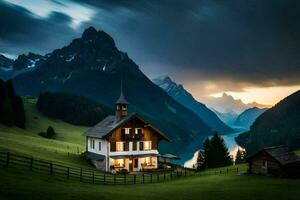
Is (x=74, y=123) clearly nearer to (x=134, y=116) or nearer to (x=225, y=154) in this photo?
(x=225, y=154)

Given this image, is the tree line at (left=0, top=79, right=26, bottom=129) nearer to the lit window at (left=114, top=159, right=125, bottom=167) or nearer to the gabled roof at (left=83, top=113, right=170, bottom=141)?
the gabled roof at (left=83, top=113, right=170, bottom=141)

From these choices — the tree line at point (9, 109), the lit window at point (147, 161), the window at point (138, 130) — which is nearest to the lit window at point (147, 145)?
the lit window at point (147, 161)

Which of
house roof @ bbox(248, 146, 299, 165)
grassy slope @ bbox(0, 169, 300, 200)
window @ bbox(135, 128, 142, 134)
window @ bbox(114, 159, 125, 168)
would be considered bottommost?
grassy slope @ bbox(0, 169, 300, 200)

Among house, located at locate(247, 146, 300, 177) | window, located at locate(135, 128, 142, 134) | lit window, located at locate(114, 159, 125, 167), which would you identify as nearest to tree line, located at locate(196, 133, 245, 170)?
Result: window, located at locate(135, 128, 142, 134)

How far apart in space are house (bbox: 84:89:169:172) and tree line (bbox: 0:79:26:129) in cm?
4537

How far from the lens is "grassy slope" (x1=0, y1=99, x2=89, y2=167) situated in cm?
6986

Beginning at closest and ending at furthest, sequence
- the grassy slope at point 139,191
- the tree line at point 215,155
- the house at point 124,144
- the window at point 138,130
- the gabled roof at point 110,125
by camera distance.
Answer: the grassy slope at point 139,191 < the house at point 124,144 < the gabled roof at point 110,125 < the window at point 138,130 < the tree line at point 215,155

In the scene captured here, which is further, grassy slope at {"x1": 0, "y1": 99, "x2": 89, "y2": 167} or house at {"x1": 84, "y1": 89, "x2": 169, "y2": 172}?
house at {"x1": 84, "y1": 89, "x2": 169, "y2": 172}

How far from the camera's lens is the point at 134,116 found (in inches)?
3012

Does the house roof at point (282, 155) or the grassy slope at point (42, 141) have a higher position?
the grassy slope at point (42, 141)

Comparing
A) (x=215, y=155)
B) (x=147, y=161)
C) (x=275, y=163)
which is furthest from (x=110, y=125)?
(x=215, y=155)

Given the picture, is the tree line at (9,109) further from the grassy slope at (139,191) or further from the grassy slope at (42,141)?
the grassy slope at (139,191)

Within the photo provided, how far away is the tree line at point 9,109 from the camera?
115m

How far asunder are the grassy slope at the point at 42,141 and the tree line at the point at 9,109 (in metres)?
3.67
